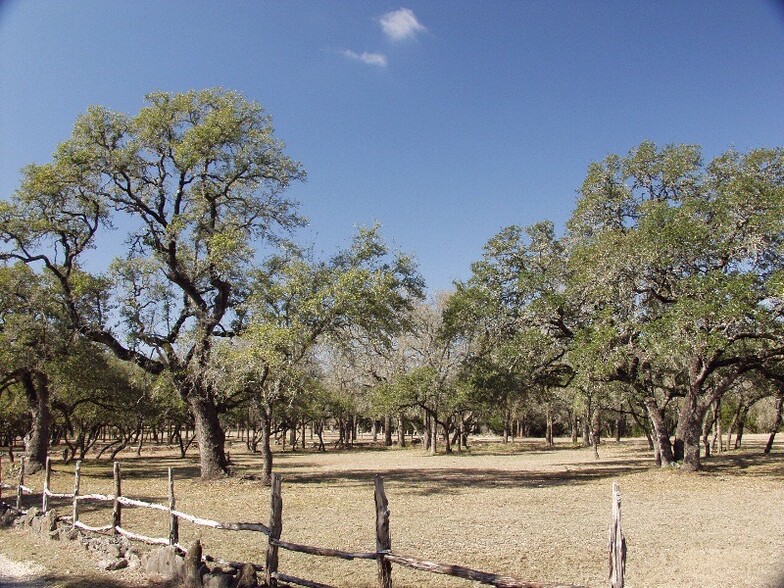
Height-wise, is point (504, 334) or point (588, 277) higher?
point (588, 277)

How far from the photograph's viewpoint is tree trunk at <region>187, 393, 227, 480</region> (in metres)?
19.8

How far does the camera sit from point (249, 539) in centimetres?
1005

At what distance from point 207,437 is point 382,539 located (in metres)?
14.5

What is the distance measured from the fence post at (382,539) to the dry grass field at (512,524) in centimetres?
73

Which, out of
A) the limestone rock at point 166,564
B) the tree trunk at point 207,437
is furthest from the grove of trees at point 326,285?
the limestone rock at point 166,564

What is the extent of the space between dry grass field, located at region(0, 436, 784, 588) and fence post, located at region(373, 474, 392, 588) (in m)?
0.73

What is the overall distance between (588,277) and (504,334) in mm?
4512

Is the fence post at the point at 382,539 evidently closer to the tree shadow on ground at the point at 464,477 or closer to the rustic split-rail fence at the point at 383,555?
the rustic split-rail fence at the point at 383,555

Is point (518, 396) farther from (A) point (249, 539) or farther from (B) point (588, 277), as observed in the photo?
(A) point (249, 539)

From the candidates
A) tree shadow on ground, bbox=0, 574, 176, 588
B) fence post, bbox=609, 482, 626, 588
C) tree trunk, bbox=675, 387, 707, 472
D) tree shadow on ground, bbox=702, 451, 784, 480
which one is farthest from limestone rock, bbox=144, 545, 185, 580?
tree shadow on ground, bbox=702, 451, 784, 480

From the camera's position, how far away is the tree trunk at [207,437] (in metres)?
19.8

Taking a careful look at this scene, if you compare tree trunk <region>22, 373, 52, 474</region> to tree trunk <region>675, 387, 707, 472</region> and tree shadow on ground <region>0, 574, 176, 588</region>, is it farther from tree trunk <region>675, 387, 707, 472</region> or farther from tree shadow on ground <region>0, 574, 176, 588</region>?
tree trunk <region>675, 387, 707, 472</region>

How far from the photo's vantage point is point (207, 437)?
65.7 feet

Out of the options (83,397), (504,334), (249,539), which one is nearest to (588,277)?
(504,334)
